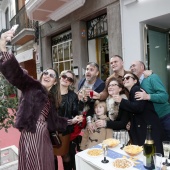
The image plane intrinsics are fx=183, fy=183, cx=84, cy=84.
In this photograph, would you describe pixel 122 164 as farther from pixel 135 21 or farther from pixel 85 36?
pixel 85 36

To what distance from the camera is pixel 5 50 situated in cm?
170

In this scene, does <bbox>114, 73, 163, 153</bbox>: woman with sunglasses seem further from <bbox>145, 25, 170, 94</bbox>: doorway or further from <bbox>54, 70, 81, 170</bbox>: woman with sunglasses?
<bbox>145, 25, 170, 94</bbox>: doorway

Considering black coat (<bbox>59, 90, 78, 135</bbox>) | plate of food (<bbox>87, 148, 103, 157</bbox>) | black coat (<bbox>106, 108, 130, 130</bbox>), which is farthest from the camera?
black coat (<bbox>59, 90, 78, 135</bbox>)

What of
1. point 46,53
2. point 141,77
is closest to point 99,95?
point 141,77

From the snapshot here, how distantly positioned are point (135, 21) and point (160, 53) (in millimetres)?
1127

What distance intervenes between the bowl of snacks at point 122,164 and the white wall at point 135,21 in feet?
10.8

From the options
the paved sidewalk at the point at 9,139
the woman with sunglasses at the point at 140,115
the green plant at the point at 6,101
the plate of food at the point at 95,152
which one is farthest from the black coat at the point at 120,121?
the paved sidewalk at the point at 9,139

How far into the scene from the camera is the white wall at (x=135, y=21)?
13.9 ft

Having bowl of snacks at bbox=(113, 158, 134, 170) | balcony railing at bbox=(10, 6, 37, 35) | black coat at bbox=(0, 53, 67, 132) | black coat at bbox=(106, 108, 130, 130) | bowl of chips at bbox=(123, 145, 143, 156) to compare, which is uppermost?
balcony railing at bbox=(10, 6, 37, 35)

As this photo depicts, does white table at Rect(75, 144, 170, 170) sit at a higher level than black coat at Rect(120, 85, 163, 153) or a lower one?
lower

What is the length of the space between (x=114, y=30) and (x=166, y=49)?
1533mm

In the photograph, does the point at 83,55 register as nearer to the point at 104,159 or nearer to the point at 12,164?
the point at 12,164

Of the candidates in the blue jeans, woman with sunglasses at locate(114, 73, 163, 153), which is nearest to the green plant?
woman with sunglasses at locate(114, 73, 163, 153)

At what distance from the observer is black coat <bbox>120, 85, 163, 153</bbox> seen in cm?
232
